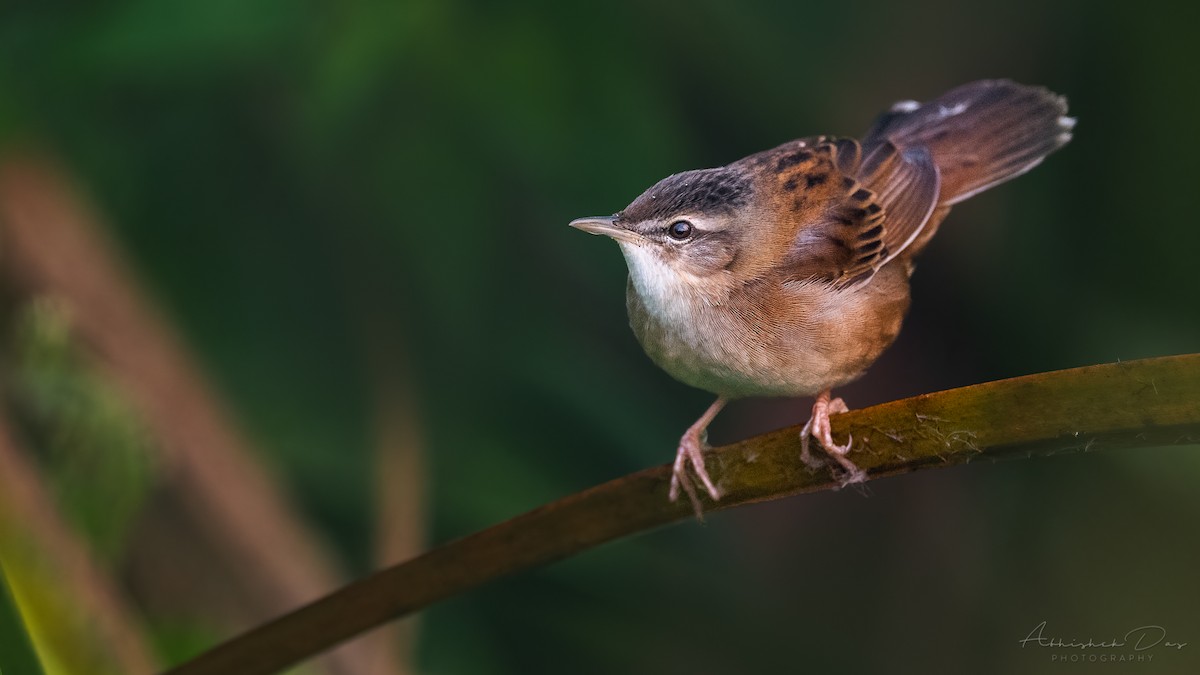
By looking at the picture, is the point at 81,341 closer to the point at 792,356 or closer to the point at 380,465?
the point at 380,465

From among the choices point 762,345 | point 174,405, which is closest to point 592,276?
point 762,345

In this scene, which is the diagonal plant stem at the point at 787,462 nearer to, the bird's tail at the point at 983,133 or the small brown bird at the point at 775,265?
the small brown bird at the point at 775,265

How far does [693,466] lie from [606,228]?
49 centimetres

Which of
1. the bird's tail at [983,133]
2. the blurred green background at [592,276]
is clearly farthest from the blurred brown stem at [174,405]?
the bird's tail at [983,133]

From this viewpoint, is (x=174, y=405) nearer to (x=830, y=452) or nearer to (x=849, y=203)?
(x=849, y=203)

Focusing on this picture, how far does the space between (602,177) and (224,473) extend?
1.62 m

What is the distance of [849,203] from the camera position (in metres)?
2.32

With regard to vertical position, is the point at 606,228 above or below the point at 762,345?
above

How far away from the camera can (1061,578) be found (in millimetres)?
3172

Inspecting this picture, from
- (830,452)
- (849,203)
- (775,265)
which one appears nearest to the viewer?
(830,452)

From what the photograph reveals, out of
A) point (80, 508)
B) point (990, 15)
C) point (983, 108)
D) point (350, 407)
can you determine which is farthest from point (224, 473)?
point (990, 15)

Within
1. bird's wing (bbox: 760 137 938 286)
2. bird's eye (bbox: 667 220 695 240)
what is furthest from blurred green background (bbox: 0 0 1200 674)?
bird's eye (bbox: 667 220 695 240)

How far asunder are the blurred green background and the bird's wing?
58 centimetres

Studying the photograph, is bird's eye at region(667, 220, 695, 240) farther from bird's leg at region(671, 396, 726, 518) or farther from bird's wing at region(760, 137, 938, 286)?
bird's leg at region(671, 396, 726, 518)
